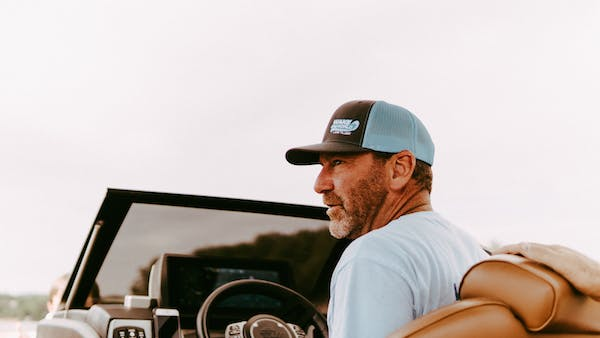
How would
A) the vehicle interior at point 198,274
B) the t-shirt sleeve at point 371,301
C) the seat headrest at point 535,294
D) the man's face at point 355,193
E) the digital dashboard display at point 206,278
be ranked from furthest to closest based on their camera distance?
the digital dashboard display at point 206,278
the vehicle interior at point 198,274
the man's face at point 355,193
the t-shirt sleeve at point 371,301
the seat headrest at point 535,294

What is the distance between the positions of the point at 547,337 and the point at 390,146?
96 cm

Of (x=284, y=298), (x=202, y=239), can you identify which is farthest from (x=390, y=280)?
(x=202, y=239)

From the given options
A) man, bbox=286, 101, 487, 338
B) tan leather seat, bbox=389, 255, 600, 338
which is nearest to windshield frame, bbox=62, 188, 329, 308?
man, bbox=286, 101, 487, 338

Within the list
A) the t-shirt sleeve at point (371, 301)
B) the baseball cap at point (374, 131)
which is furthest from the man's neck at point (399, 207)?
the t-shirt sleeve at point (371, 301)

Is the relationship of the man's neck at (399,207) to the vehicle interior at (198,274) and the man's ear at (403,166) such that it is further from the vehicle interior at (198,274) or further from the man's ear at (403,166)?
the vehicle interior at (198,274)

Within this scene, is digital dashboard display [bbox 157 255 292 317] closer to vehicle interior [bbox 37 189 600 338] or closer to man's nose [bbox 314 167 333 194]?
vehicle interior [bbox 37 189 600 338]

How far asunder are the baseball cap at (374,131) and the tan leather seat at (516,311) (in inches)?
33.0

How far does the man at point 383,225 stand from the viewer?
1868 mm

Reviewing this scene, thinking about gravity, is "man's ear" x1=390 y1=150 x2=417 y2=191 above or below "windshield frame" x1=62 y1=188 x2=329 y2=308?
above

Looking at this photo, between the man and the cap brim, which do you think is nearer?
the man

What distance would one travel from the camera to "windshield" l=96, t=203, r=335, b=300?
129 inches

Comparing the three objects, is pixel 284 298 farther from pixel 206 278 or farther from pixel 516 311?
pixel 516 311

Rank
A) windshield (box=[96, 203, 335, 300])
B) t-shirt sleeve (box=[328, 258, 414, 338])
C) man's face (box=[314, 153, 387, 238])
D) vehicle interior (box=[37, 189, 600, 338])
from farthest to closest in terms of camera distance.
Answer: windshield (box=[96, 203, 335, 300]) → vehicle interior (box=[37, 189, 600, 338]) → man's face (box=[314, 153, 387, 238]) → t-shirt sleeve (box=[328, 258, 414, 338])

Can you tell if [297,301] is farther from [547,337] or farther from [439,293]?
[547,337]
